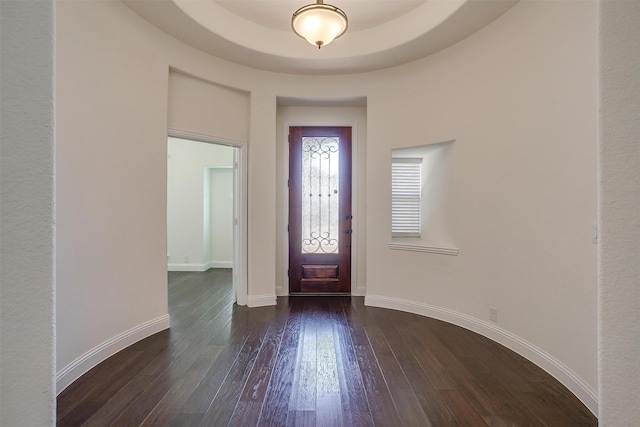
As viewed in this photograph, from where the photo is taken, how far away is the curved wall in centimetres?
212

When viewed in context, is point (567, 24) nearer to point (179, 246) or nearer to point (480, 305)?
point (480, 305)

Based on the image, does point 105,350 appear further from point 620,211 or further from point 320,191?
point 620,211

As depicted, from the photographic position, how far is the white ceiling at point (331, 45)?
2830mm

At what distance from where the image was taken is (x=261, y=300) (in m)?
3.91

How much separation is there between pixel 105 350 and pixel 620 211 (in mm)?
3262

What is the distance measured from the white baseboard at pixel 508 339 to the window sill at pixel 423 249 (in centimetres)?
63

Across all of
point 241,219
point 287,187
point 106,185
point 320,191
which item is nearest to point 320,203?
point 320,191

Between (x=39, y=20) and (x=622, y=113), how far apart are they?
153cm

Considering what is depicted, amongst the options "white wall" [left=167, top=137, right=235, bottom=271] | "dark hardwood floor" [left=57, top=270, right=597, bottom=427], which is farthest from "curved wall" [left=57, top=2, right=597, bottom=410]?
"white wall" [left=167, top=137, right=235, bottom=271]

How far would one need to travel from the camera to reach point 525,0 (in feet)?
8.36

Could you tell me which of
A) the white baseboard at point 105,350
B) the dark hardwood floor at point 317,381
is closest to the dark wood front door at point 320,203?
the dark hardwood floor at point 317,381

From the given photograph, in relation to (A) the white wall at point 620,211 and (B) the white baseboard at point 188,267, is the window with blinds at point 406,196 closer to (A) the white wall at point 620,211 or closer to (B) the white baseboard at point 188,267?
(A) the white wall at point 620,211

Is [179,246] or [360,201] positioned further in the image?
A: [179,246]

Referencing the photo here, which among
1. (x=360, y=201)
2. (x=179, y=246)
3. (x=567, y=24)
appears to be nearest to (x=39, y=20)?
(x=567, y=24)
